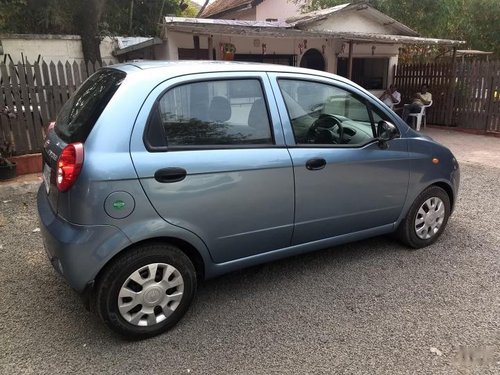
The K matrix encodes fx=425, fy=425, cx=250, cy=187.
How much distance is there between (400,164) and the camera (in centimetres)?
369

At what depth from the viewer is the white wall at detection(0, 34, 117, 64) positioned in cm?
957

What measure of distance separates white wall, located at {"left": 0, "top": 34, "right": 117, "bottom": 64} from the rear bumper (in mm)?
8033

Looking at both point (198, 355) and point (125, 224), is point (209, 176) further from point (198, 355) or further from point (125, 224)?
point (198, 355)

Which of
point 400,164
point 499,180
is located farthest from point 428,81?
point 400,164

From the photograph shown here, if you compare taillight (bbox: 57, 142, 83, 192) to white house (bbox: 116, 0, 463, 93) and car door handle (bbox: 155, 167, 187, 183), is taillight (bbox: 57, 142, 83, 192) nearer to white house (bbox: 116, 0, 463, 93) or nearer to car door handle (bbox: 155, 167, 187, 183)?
car door handle (bbox: 155, 167, 187, 183)

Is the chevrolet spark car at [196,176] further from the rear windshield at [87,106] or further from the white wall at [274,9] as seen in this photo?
the white wall at [274,9]

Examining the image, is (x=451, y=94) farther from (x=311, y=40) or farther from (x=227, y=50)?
(x=227, y=50)

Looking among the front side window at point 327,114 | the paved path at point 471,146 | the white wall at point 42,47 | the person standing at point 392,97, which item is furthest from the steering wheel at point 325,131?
the person standing at point 392,97

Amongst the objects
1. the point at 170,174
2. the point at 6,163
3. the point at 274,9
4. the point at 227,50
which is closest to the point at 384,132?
the point at 170,174

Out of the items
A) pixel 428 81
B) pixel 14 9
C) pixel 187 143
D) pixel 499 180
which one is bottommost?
pixel 499 180

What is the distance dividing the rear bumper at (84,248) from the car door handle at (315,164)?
4.64ft

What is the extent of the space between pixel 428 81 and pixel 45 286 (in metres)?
12.3

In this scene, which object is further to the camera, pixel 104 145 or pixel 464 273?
pixel 464 273

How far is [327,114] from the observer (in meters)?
3.50
